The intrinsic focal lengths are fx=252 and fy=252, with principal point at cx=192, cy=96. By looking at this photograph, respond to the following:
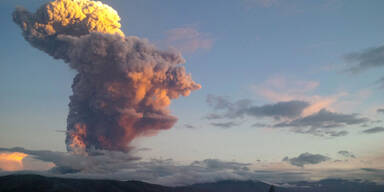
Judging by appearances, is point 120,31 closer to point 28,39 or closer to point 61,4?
point 61,4

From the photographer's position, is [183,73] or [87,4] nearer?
[87,4]

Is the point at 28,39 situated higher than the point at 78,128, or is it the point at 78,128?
the point at 28,39

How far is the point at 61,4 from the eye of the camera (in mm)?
100500

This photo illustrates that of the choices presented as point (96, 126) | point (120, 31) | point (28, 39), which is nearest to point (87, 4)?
point (120, 31)

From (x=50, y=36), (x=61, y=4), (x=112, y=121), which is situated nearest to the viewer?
(x=61, y=4)

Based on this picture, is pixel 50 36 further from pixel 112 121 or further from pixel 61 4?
pixel 112 121

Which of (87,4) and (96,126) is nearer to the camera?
(87,4)

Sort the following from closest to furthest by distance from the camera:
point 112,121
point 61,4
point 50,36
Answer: point 61,4 → point 50,36 → point 112,121

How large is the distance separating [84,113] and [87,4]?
4845 centimetres

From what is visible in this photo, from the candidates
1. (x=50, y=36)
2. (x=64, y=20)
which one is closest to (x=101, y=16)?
(x=64, y=20)

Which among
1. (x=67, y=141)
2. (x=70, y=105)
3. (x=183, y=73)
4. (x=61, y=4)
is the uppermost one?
(x=61, y=4)

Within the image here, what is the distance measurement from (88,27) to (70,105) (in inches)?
1496

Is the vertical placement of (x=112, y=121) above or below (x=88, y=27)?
below

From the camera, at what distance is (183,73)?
11700cm
